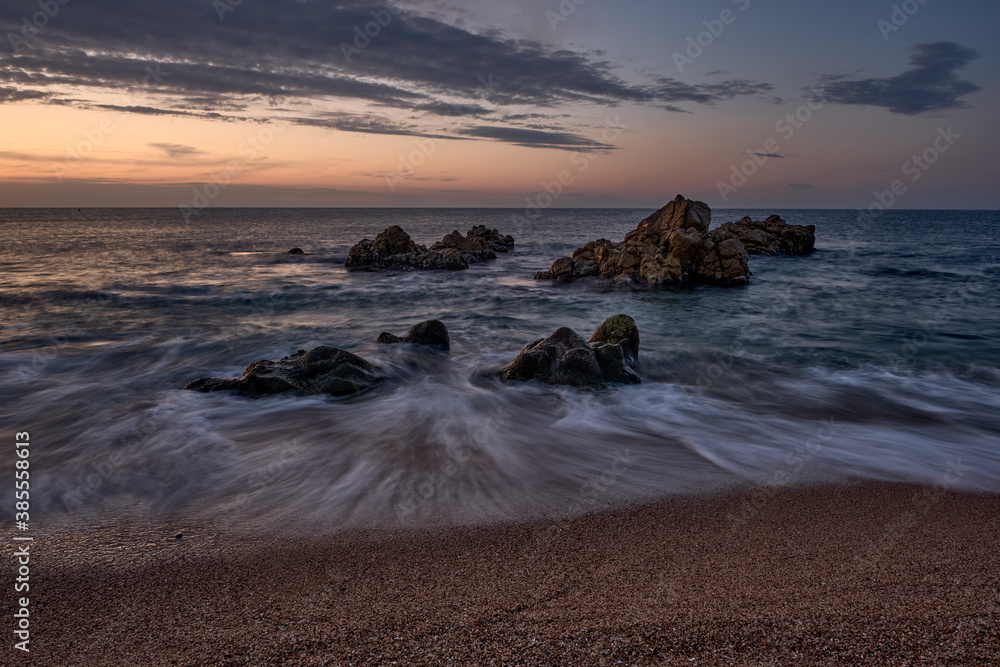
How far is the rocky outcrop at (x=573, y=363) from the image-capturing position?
896cm

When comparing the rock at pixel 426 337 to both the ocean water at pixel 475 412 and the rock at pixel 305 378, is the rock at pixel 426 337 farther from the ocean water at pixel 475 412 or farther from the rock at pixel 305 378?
the rock at pixel 305 378

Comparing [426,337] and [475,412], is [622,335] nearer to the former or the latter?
[475,412]

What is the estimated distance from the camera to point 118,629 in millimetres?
3146

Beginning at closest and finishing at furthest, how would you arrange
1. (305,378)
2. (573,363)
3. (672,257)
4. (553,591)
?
(553,591) < (305,378) < (573,363) < (672,257)

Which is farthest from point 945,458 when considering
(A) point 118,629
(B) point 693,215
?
(B) point 693,215

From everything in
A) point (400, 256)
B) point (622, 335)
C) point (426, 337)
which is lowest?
point (426, 337)

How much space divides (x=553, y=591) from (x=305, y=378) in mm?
6324

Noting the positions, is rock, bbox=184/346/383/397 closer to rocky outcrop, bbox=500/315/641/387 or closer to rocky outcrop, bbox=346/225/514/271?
rocky outcrop, bbox=500/315/641/387

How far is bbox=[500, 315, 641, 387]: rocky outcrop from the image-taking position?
8961mm

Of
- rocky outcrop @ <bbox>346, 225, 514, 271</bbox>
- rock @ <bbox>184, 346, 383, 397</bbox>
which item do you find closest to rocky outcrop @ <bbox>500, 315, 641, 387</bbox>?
rock @ <bbox>184, 346, 383, 397</bbox>

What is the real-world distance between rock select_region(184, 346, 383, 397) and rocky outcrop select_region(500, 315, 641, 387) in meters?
2.67

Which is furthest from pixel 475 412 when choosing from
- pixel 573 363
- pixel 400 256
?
pixel 400 256

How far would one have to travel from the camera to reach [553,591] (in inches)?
133

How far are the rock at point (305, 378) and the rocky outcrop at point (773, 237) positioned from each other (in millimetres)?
33931
